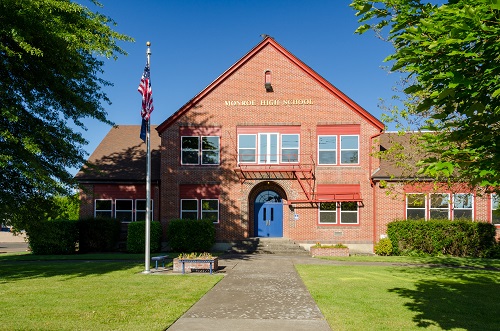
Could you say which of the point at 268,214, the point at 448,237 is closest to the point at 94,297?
the point at 268,214

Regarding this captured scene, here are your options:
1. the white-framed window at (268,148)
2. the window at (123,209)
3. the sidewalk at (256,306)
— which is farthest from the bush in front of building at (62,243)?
the sidewalk at (256,306)

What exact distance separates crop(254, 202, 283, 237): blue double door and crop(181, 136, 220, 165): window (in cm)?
396

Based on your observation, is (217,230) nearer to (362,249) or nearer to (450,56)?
(362,249)

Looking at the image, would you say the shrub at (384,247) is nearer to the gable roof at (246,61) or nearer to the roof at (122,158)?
the gable roof at (246,61)

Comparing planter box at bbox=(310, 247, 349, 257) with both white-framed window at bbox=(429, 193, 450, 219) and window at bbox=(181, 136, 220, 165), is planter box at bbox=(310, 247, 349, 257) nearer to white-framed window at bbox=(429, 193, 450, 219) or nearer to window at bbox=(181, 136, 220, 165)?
white-framed window at bbox=(429, 193, 450, 219)

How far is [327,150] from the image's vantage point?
26.6 m

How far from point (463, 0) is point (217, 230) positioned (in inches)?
873

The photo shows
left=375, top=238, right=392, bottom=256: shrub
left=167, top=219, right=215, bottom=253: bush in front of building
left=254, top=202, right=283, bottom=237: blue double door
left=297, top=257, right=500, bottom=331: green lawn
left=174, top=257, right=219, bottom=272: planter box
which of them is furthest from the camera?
left=254, top=202, right=283, bottom=237: blue double door

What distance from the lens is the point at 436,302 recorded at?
36.7 ft

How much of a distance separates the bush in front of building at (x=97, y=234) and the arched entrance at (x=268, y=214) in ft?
28.1

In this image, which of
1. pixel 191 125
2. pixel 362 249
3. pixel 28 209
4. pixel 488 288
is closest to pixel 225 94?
pixel 191 125

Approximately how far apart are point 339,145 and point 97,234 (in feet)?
49.3

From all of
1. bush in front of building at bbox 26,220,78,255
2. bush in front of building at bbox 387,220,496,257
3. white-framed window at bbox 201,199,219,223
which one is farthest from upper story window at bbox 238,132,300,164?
bush in front of building at bbox 26,220,78,255

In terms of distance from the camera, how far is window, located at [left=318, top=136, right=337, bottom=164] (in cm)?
2659
